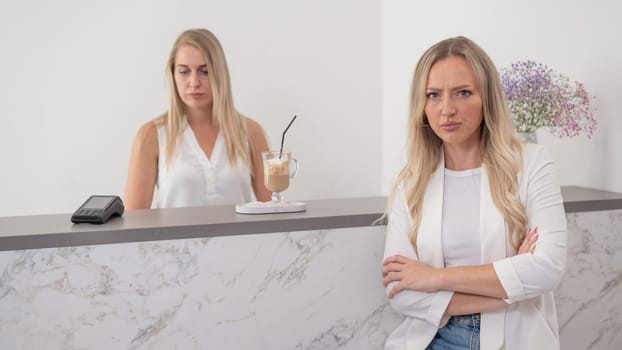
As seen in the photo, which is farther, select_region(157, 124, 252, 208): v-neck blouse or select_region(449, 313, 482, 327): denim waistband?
select_region(157, 124, 252, 208): v-neck blouse

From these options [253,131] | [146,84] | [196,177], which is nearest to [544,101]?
[253,131]

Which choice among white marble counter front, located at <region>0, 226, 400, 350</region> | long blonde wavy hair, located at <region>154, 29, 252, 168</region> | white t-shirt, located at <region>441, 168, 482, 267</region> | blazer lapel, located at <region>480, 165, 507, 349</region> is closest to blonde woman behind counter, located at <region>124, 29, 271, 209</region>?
long blonde wavy hair, located at <region>154, 29, 252, 168</region>

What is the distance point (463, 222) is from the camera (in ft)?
5.67

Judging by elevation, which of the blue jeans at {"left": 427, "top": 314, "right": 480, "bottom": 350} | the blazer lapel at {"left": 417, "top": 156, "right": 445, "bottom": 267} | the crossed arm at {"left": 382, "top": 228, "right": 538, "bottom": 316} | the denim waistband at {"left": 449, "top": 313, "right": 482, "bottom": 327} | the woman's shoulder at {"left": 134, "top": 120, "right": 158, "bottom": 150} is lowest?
the blue jeans at {"left": 427, "top": 314, "right": 480, "bottom": 350}

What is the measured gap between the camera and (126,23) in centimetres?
355

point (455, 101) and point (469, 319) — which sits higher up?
point (455, 101)

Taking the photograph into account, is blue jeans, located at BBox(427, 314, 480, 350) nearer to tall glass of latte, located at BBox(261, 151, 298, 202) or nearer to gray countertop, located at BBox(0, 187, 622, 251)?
gray countertop, located at BBox(0, 187, 622, 251)

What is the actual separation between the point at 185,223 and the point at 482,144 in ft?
2.80

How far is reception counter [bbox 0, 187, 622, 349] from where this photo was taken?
5.40 feet

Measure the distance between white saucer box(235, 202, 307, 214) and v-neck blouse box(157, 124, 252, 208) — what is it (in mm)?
814

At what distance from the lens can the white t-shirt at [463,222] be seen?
67.4 inches

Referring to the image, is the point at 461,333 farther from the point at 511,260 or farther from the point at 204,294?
the point at 204,294

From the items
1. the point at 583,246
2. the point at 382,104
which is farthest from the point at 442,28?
Answer: the point at 583,246

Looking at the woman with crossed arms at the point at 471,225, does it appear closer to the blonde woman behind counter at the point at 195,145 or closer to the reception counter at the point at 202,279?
the reception counter at the point at 202,279
